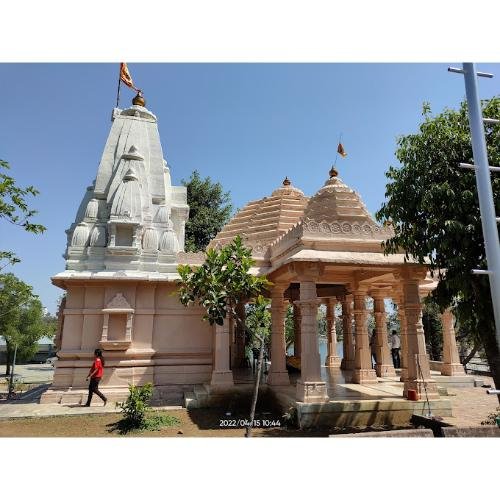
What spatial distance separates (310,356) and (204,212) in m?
16.2

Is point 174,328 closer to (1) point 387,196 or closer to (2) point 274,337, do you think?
(2) point 274,337

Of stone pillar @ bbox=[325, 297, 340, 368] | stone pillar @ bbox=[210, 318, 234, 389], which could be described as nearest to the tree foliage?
stone pillar @ bbox=[210, 318, 234, 389]

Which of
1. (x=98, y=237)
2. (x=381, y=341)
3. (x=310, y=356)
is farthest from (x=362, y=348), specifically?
(x=98, y=237)

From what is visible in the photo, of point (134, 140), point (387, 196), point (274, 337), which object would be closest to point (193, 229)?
point (134, 140)

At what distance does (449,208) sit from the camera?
6.27 metres

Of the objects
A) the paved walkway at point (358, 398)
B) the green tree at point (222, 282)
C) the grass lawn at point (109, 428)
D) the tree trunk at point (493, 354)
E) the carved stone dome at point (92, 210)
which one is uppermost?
the carved stone dome at point (92, 210)

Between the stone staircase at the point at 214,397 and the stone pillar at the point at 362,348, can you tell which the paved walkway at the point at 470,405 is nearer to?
the stone pillar at the point at 362,348

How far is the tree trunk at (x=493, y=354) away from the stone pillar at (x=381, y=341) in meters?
6.62

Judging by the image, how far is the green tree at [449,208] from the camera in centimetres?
613

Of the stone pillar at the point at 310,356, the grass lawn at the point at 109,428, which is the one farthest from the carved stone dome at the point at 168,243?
the stone pillar at the point at 310,356

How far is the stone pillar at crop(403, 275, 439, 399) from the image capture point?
8.59m

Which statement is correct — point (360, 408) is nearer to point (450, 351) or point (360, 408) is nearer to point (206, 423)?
point (206, 423)

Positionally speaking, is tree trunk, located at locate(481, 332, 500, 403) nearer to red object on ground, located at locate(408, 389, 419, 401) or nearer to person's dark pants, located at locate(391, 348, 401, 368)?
red object on ground, located at locate(408, 389, 419, 401)

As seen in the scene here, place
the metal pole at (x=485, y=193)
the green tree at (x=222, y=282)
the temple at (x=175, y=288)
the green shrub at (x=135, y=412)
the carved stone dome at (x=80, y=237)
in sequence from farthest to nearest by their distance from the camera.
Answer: the carved stone dome at (x=80, y=237) < the temple at (x=175, y=288) < the green shrub at (x=135, y=412) < the green tree at (x=222, y=282) < the metal pole at (x=485, y=193)
